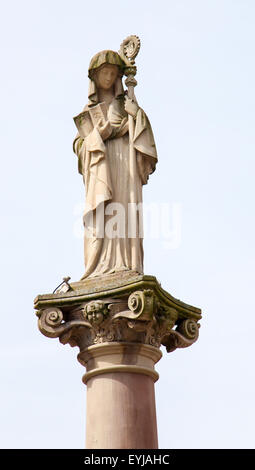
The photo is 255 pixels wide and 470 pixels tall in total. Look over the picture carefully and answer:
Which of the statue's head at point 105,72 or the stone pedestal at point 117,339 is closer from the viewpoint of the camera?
the stone pedestal at point 117,339

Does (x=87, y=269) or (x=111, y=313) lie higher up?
(x=87, y=269)

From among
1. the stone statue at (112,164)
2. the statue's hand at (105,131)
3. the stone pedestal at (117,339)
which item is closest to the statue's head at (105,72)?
the stone statue at (112,164)

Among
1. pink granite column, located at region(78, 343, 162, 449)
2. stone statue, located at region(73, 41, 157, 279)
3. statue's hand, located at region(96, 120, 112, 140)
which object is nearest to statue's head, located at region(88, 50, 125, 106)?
stone statue, located at region(73, 41, 157, 279)

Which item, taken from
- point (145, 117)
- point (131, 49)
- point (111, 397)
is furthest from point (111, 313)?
point (131, 49)

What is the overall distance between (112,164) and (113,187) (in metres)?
0.47

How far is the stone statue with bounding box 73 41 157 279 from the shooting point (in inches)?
572

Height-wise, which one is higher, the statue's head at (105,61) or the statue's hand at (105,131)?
the statue's head at (105,61)

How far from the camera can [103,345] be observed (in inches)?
529

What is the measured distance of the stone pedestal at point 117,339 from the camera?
13.0 metres

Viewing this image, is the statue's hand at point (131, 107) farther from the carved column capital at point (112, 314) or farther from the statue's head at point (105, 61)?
the carved column capital at point (112, 314)

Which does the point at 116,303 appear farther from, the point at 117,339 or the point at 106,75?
the point at 106,75
